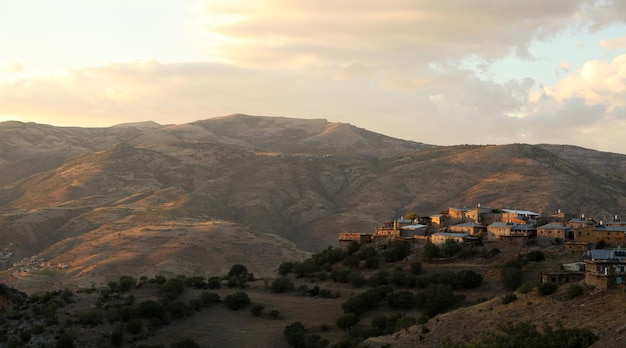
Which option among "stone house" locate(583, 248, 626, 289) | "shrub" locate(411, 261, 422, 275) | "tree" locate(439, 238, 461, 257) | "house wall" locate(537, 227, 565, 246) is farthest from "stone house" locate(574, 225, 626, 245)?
"stone house" locate(583, 248, 626, 289)

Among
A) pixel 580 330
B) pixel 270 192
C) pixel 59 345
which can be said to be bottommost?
pixel 59 345

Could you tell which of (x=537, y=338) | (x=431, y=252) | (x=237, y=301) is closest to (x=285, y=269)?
(x=237, y=301)

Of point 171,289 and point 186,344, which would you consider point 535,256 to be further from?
point 171,289

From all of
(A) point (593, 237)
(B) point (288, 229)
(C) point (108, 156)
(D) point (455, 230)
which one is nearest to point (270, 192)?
(B) point (288, 229)

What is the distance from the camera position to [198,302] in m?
66.6

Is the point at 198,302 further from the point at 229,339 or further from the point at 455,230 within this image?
the point at 455,230

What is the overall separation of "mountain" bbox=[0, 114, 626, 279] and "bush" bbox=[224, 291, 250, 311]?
3649 cm

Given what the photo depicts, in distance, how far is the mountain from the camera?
11556 centimetres

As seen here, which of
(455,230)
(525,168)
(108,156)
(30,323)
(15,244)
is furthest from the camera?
(108,156)

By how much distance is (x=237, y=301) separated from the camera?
219ft

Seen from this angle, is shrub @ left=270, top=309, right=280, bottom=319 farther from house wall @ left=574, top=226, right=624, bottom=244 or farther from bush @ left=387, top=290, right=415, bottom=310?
house wall @ left=574, top=226, right=624, bottom=244

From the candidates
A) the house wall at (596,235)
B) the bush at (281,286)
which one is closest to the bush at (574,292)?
the house wall at (596,235)

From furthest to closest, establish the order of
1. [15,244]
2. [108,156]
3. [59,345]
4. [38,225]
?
1. [108,156]
2. [38,225]
3. [15,244]
4. [59,345]

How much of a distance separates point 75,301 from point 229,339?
1490 centimetres
